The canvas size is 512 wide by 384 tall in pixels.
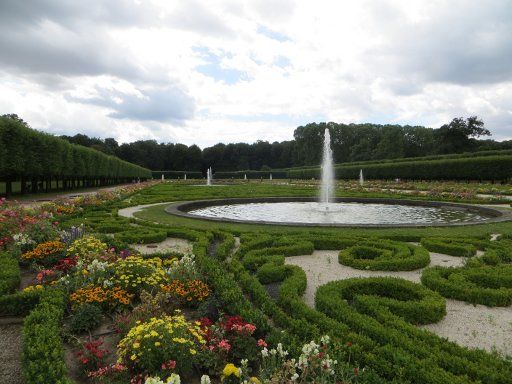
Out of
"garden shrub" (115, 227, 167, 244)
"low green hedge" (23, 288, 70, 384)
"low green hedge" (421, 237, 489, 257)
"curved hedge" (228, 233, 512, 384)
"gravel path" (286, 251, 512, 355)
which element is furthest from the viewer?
"garden shrub" (115, 227, 167, 244)

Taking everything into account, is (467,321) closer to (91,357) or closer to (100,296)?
(91,357)

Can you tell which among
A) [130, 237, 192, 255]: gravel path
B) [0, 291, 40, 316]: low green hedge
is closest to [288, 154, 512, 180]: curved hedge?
[130, 237, 192, 255]: gravel path

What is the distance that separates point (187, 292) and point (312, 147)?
275 feet

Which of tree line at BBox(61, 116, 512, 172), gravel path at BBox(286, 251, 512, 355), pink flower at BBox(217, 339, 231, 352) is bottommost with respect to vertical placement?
gravel path at BBox(286, 251, 512, 355)

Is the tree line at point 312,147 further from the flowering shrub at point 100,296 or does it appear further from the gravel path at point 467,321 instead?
the flowering shrub at point 100,296

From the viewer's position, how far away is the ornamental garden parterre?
10.5 ft

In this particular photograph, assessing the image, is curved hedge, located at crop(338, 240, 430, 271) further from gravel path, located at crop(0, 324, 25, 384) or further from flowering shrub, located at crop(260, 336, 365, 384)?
gravel path, located at crop(0, 324, 25, 384)

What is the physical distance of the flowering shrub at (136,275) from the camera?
5.16 m

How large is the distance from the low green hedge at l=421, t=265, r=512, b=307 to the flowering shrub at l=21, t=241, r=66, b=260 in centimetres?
599

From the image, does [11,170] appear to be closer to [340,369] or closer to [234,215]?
[234,215]

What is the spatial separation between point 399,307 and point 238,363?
6.61ft

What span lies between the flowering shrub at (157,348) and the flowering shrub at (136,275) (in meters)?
1.57

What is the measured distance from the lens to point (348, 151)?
88.6 meters

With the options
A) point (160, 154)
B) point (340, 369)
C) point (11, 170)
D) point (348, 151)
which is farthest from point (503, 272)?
point (160, 154)
